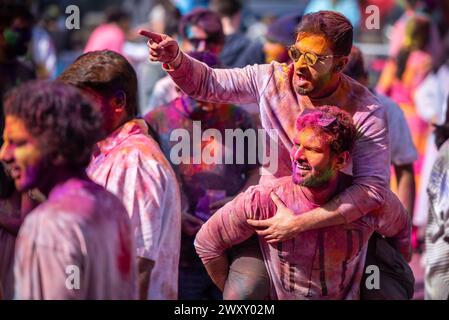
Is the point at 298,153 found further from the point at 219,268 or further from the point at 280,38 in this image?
the point at 280,38

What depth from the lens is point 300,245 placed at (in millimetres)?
5059

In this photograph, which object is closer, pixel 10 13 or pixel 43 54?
pixel 10 13

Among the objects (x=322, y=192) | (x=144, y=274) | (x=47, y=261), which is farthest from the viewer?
(x=322, y=192)

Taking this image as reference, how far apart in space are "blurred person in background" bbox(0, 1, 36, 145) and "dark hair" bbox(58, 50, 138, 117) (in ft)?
9.46

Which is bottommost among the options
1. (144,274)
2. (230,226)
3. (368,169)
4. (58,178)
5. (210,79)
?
(144,274)

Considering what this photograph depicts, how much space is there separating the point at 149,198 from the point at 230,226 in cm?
51

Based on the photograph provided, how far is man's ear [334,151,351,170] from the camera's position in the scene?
4992 mm

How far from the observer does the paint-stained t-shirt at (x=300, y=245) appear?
505cm

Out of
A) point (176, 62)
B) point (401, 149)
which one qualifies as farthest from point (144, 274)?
point (401, 149)

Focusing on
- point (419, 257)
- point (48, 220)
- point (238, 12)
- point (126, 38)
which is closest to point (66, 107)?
point (48, 220)

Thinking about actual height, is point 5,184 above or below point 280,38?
below

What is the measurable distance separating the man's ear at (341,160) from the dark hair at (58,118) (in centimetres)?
130

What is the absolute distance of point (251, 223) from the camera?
5.05 metres

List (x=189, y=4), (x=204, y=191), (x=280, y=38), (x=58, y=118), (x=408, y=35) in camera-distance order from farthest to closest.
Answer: (x=189, y=4) → (x=408, y=35) → (x=280, y=38) → (x=204, y=191) → (x=58, y=118)
